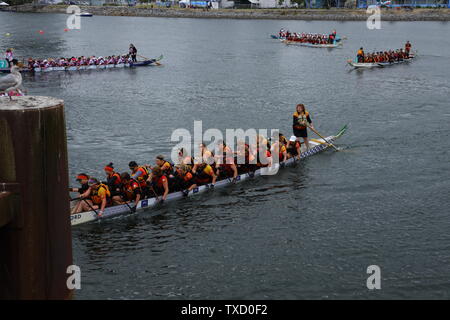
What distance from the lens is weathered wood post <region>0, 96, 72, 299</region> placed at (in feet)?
Result: 18.0

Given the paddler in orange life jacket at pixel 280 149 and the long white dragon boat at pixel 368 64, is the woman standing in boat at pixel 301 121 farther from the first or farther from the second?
the long white dragon boat at pixel 368 64

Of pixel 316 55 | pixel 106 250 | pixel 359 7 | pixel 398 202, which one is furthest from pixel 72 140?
pixel 359 7

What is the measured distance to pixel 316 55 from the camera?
239 feet

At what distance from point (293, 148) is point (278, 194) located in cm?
454

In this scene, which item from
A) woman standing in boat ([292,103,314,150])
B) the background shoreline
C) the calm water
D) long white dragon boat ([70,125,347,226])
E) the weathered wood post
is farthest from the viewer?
the background shoreline

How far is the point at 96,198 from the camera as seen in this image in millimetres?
18828

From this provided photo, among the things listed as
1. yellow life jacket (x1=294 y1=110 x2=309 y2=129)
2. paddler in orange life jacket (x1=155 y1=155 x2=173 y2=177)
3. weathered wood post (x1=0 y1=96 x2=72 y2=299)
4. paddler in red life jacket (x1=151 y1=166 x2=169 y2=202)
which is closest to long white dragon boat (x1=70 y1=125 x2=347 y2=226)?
paddler in red life jacket (x1=151 y1=166 x2=169 y2=202)

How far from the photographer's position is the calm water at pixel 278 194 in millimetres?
15922

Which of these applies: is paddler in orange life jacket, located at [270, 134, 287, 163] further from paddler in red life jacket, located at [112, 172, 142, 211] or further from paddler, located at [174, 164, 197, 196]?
paddler in red life jacket, located at [112, 172, 142, 211]

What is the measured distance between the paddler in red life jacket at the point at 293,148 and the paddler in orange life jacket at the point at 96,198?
1091 centimetres

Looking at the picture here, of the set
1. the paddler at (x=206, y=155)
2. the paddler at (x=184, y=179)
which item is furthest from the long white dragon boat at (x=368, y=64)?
the paddler at (x=184, y=179)

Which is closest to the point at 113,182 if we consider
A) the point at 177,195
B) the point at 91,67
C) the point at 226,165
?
the point at 177,195

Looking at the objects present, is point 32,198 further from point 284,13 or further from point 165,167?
point 284,13

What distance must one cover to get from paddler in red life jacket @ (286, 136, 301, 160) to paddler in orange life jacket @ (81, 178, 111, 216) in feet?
35.8
